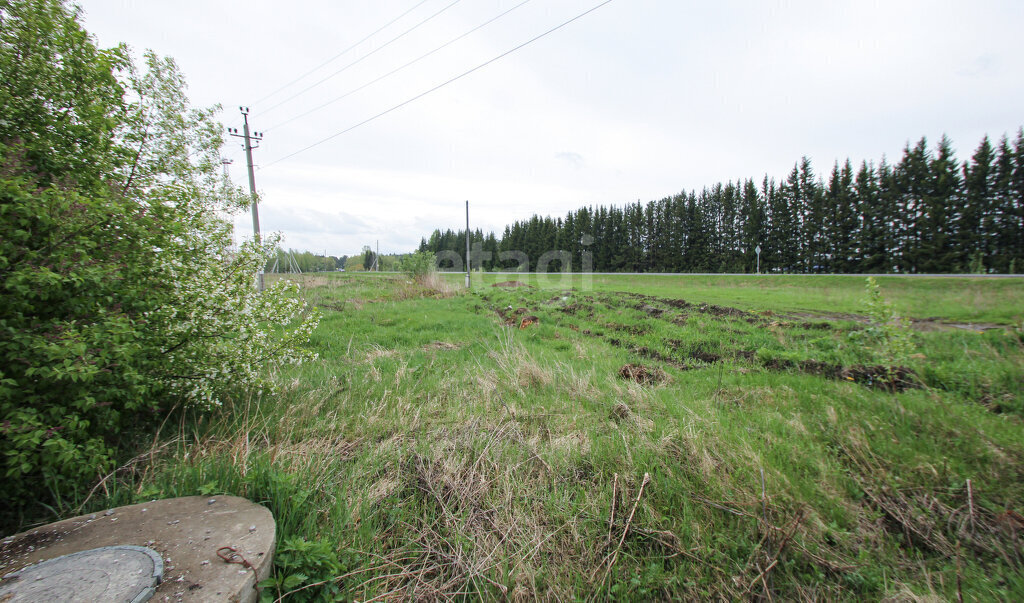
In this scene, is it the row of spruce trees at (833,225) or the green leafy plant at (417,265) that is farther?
the row of spruce trees at (833,225)

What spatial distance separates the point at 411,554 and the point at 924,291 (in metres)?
20.4

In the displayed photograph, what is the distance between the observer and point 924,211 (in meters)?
30.8

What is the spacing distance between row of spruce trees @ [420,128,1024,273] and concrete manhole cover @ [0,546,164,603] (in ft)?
80.5

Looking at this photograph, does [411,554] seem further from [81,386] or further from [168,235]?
[168,235]

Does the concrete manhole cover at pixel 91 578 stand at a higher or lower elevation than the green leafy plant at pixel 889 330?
lower

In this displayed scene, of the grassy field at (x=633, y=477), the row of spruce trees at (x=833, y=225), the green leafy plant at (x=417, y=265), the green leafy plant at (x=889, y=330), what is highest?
the row of spruce trees at (x=833, y=225)

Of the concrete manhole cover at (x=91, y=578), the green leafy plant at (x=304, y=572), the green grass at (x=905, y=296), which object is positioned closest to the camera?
the concrete manhole cover at (x=91, y=578)

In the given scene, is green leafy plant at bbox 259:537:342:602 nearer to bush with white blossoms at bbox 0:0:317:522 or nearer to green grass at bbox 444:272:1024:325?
bush with white blossoms at bbox 0:0:317:522

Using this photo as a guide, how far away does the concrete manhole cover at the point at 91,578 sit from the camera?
1.30 meters

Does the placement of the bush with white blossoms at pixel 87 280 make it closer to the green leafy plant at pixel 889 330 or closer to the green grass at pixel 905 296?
the green leafy plant at pixel 889 330

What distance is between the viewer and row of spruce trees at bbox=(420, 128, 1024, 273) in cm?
2764

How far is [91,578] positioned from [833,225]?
49793mm

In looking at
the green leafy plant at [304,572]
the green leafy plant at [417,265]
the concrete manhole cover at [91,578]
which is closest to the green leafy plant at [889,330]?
the green leafy plant at [304,572]

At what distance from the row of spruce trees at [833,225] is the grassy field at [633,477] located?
1938cm
